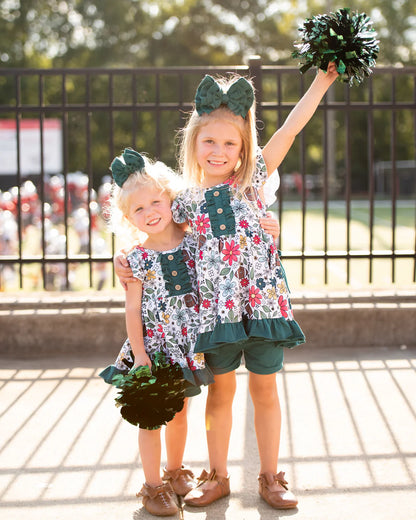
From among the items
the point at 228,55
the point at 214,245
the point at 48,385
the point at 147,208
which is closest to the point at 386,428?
the point at 214,245

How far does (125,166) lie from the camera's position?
269 cm

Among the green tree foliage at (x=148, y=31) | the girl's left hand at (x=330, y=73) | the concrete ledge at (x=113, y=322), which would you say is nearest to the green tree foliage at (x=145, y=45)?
the green tree foliage at (x=148, y=31)

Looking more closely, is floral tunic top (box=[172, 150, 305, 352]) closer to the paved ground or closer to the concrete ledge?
the paved ground

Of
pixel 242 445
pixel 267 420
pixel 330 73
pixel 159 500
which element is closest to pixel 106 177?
pixel 242 445

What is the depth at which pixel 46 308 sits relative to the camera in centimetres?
475

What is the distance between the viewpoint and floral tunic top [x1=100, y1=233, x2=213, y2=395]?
2666 millimetres

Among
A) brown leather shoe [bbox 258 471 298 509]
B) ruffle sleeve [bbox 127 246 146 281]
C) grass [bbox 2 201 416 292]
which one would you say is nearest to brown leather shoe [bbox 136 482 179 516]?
brown leather shoe [bbox 258 471 298 509]

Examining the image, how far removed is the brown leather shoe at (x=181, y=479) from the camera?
8.98ft

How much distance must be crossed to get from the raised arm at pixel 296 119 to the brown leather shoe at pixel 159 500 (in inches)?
50.3

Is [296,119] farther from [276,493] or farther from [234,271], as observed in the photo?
[276,493]

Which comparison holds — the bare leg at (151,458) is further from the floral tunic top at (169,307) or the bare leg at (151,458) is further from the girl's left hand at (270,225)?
the girl's left hand at (270,225)

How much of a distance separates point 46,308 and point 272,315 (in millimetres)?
2503

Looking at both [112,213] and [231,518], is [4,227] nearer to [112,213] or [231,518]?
[112,213]

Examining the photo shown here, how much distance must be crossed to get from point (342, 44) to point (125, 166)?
0.94 meters
